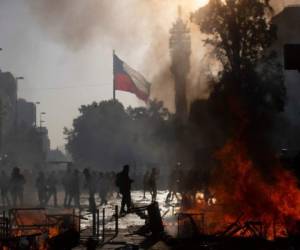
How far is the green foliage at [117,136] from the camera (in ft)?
374

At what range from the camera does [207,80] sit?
55.1 m

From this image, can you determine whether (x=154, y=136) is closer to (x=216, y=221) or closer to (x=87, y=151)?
(x=87, y=151)

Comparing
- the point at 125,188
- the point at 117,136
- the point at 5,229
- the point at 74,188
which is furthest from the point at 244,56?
the point at 117,136

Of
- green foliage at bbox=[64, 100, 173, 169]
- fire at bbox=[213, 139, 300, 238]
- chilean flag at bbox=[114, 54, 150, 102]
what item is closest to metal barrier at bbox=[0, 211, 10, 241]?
fire at bbox=[213, 139, 300, 238]

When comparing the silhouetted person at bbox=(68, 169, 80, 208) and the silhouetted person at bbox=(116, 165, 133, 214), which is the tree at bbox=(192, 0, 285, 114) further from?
the silhouetted person at bbox=(116, 165, 133, 214)

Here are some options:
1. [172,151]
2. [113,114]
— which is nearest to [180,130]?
[172,151]

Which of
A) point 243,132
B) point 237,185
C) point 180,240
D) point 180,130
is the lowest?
point 180,240

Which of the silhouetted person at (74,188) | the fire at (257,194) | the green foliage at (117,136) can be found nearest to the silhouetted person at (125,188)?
the fire at (257,194)

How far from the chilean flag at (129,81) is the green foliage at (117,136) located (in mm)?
52700

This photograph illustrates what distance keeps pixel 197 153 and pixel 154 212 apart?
109 feet

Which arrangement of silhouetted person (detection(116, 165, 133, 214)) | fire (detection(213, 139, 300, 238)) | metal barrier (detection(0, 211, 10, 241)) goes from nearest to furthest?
metal barrier (detection(0, 211, 10, 241)) → fire (detection(213, 139, 300, 238)) → silhouetted person (detection(116, 165, 133, 214))

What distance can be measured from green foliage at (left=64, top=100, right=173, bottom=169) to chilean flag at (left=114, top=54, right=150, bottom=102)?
173ft

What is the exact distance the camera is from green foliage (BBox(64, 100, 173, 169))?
114m

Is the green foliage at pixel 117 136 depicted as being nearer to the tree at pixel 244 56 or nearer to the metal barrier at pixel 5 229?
the tree at pixel 244 56
